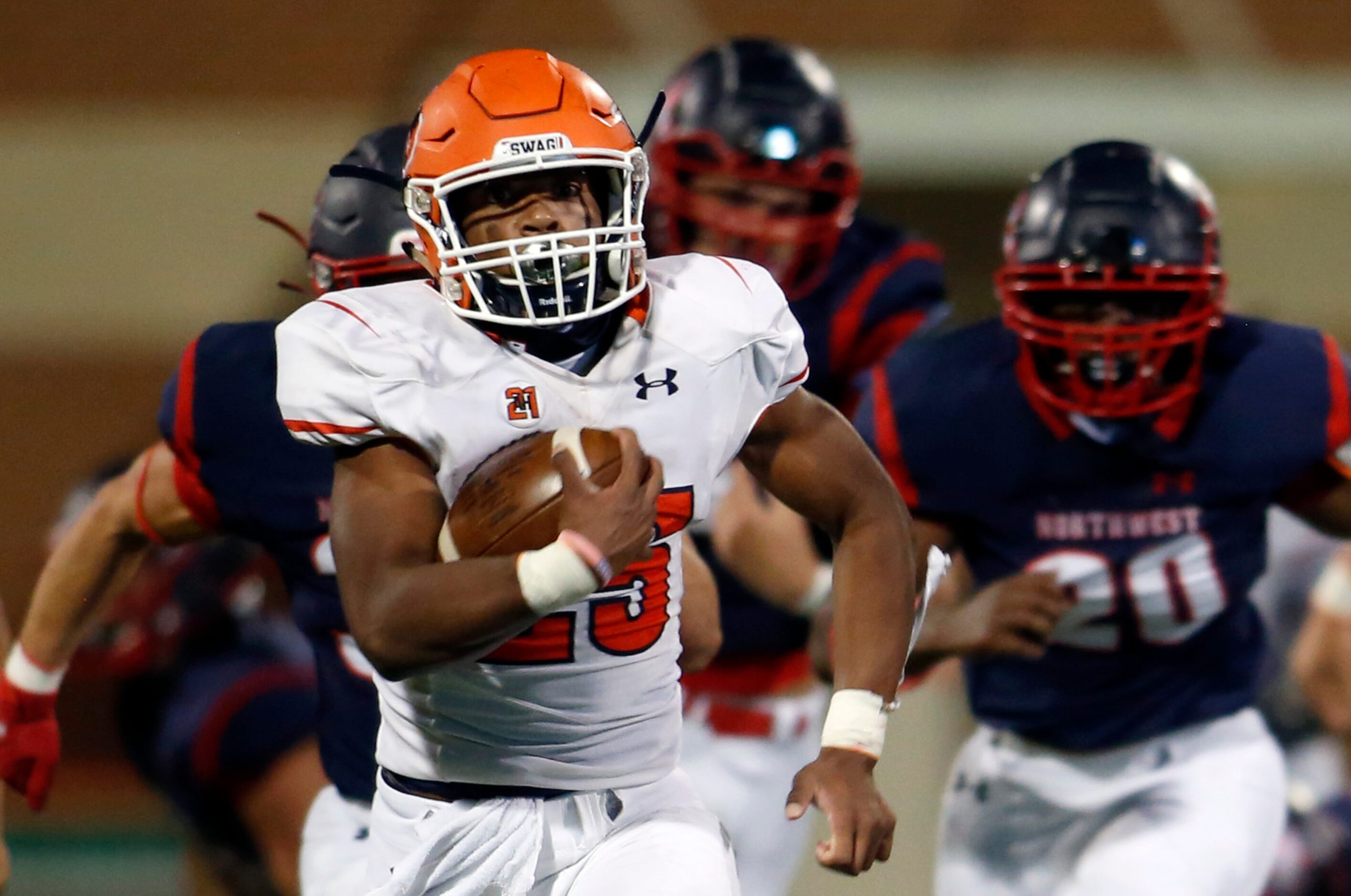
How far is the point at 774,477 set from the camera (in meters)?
2.35

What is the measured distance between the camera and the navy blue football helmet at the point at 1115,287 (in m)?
2.98

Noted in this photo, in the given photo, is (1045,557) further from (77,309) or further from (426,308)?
(77,309)

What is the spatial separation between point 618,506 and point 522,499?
116 mm

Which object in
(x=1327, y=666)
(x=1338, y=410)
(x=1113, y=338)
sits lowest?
(x=1327, y=666)

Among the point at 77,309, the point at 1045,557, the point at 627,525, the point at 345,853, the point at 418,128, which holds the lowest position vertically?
the point at 77,309

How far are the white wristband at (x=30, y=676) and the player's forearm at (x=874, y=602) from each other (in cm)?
145

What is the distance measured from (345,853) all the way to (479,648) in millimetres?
982

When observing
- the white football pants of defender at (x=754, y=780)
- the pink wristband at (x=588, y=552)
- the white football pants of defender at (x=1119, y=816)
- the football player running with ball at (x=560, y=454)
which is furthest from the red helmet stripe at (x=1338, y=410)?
the pink wristband at (x=588, y=552)

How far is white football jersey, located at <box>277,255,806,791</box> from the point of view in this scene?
2.13 metres

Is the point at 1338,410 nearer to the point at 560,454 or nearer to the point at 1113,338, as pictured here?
the point at 1113,338

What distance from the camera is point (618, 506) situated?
6.50 feet

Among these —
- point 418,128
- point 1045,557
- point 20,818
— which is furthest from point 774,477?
point 20,818

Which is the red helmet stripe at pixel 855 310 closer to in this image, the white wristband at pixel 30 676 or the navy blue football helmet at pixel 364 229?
the navy blue football helmet at pixel 364 229

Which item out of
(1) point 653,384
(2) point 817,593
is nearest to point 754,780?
(2) point 817,593
